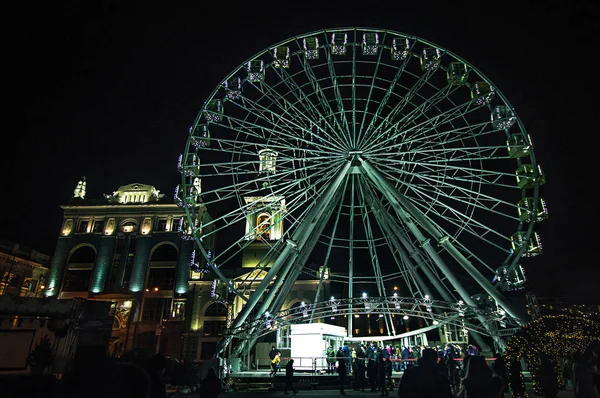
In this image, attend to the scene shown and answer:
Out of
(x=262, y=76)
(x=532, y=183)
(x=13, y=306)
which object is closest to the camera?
(x=13, y=306)

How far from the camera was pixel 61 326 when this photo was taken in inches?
813

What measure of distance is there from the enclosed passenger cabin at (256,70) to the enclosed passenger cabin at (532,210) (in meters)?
17.7

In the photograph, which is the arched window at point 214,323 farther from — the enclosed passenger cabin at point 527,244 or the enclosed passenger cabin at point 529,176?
the enclosed passenger cabin at point 529,176

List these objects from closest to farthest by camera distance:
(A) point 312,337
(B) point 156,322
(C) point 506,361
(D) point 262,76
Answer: (C) point 506,361, (D) point 262,76, (A) point 312,337, (B) point 156,322

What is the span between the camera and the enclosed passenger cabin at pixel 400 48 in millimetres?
21656

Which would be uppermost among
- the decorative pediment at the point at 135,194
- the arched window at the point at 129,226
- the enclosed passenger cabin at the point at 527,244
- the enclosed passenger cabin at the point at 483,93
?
the decorative pediment at the point at 135,194

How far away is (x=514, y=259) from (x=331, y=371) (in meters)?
12.7

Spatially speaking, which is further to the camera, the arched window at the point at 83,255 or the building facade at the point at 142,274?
the arched window at the point at 83,255

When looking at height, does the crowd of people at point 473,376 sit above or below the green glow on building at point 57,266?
below

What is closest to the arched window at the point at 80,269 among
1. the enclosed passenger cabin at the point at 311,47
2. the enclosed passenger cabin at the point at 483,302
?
the enclosed passenger cabin at the point at 311,47

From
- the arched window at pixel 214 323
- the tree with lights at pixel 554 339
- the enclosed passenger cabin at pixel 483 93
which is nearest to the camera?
the tree with lights at pixel 554 339

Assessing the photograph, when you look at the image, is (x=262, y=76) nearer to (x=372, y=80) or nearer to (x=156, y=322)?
(x=372, y=80)

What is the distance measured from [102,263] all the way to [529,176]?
5534 centimetres

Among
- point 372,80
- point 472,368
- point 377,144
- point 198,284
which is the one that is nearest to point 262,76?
point 372,80
